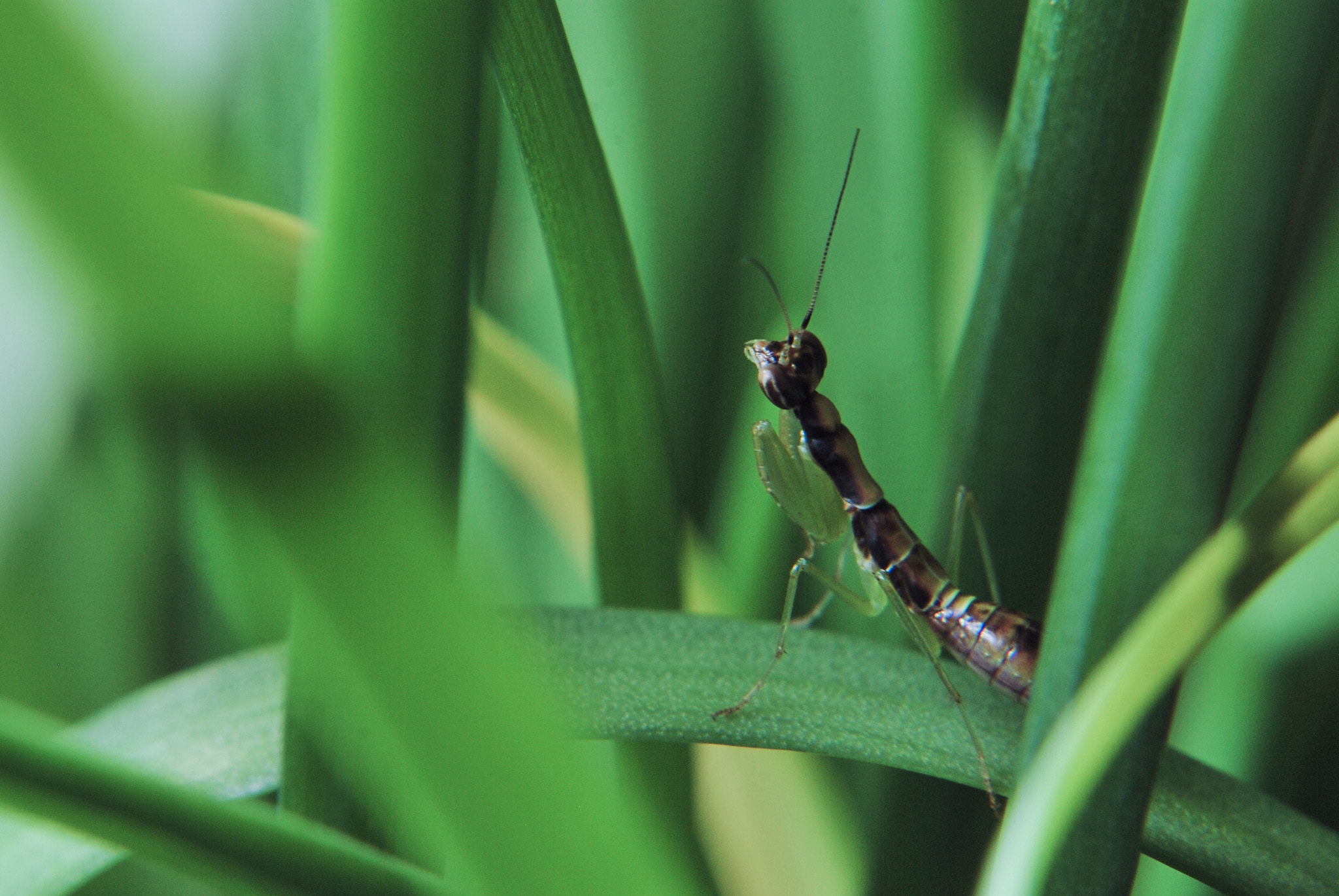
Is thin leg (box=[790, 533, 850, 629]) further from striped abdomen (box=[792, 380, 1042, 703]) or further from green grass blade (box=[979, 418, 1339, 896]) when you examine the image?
green grass blade (box=[979, 418, 1339, 896])

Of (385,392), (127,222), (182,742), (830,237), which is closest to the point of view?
(127,222)

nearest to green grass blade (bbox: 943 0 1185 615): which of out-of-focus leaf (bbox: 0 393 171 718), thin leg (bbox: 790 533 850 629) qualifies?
thin leg (bbox: 790 533 850 629)

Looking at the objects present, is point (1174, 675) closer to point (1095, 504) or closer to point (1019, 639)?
point (1095, 504)

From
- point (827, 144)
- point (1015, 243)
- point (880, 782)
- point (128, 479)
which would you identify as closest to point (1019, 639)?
point (880, 782)

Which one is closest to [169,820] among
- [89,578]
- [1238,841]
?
[1238,841]

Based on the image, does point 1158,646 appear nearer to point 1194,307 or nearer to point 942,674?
point 1194,307
